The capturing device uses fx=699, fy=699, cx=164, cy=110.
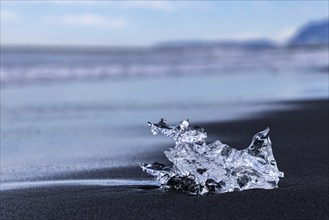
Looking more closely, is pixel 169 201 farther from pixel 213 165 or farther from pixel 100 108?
pixel 100 108

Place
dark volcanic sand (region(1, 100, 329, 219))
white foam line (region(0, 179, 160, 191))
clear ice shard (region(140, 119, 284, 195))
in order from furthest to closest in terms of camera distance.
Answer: white foam line (region(0, 179, 160, 191)) → clear ice shard (region(140, 119, 284, 195)) → dark volcanic sand (region(1, 100, 329, 219))

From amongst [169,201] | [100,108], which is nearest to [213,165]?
[169,201]

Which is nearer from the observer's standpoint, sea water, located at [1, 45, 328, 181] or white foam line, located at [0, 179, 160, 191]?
white foam line, located at [0, 179, 160, 191]

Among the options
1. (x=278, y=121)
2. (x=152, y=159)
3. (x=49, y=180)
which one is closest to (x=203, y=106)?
(x=278, y=121)

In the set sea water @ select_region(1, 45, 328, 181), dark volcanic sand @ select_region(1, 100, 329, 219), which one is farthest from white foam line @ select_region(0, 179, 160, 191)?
sea water @ select_region(1, 45, 328, 181)

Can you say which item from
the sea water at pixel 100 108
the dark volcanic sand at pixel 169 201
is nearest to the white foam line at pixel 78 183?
the dark volcanic sand at pixel 169 201

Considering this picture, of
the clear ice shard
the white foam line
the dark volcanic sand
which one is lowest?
the dark volcanic sand

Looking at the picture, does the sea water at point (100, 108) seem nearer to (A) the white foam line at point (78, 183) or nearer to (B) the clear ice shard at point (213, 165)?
(A) the white foam line at point (78, 183)

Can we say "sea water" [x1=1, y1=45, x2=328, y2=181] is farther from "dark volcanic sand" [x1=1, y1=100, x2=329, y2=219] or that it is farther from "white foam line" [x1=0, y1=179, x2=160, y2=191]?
"dark volcanic sand" [x1=1, y1=100, x2=329, y2=219]

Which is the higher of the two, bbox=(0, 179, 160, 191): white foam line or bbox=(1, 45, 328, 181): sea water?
bbox=(1, 45, 328, 181): sea water
